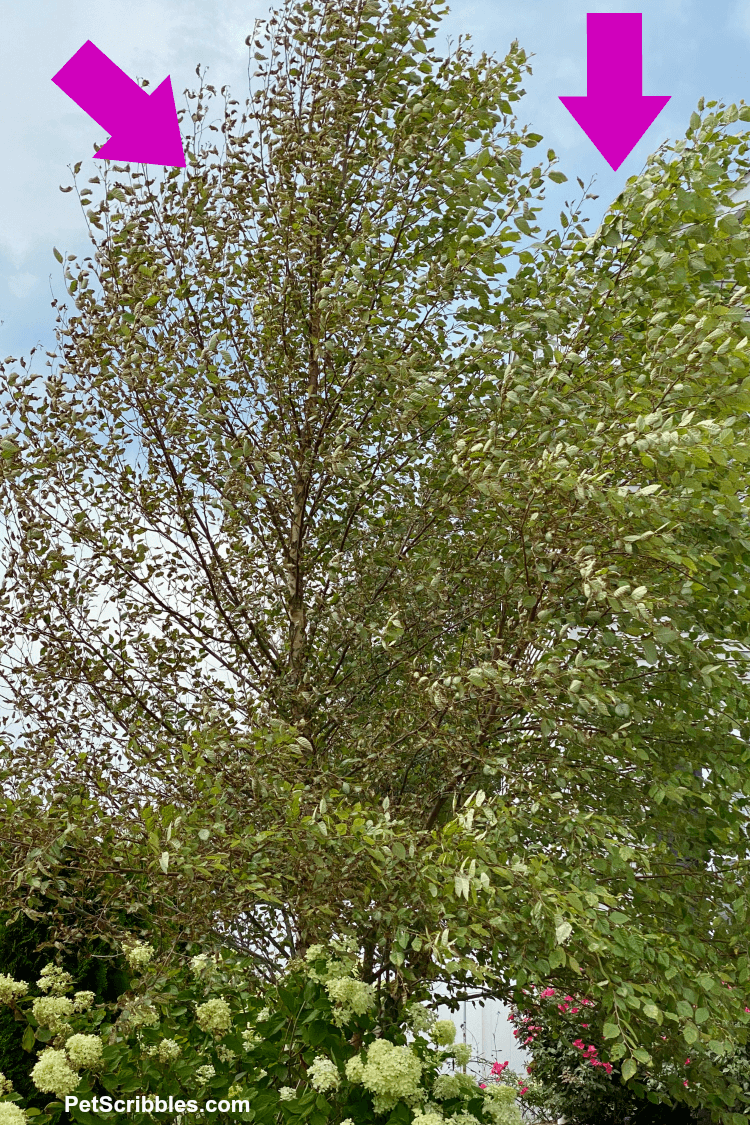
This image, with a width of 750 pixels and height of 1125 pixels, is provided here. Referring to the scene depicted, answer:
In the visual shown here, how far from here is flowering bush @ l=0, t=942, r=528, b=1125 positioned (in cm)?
331

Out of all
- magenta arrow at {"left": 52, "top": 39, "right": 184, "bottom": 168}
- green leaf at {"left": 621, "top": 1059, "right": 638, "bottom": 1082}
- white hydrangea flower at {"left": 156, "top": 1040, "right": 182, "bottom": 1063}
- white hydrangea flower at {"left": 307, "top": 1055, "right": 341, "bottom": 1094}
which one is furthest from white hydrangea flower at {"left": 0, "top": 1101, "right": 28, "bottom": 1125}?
magenta arrow at {"left": 52, "top": 39, "right": 184, "bottom": 168}

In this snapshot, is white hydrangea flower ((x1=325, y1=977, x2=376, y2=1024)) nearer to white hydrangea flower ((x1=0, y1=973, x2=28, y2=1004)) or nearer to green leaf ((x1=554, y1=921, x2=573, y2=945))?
green leaf ((x1=554, y1=921, x2=573, y2=945))

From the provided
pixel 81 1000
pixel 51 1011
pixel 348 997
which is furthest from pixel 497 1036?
pixel 348 997

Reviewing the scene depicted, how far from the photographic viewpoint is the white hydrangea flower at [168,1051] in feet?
11.9

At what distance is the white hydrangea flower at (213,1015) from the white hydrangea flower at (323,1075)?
499 mm

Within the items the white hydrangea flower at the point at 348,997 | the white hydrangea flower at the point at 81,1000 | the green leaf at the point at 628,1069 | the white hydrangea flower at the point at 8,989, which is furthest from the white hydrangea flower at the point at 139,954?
the green leaf at the point at 628,1069

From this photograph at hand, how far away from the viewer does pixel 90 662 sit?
16.5 feet

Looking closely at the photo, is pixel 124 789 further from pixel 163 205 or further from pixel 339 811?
pixel 163 205

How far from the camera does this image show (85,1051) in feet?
11.7

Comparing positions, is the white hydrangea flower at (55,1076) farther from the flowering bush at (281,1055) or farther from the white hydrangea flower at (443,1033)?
the white hydrangea flower at (443,1033)

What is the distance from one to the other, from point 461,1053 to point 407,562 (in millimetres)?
2229

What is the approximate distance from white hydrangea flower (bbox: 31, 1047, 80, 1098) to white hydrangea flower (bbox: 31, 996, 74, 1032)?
0.35 metres

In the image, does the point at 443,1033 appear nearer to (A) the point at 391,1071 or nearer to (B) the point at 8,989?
(A) the point at 391,1071

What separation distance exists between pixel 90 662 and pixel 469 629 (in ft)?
7.04
